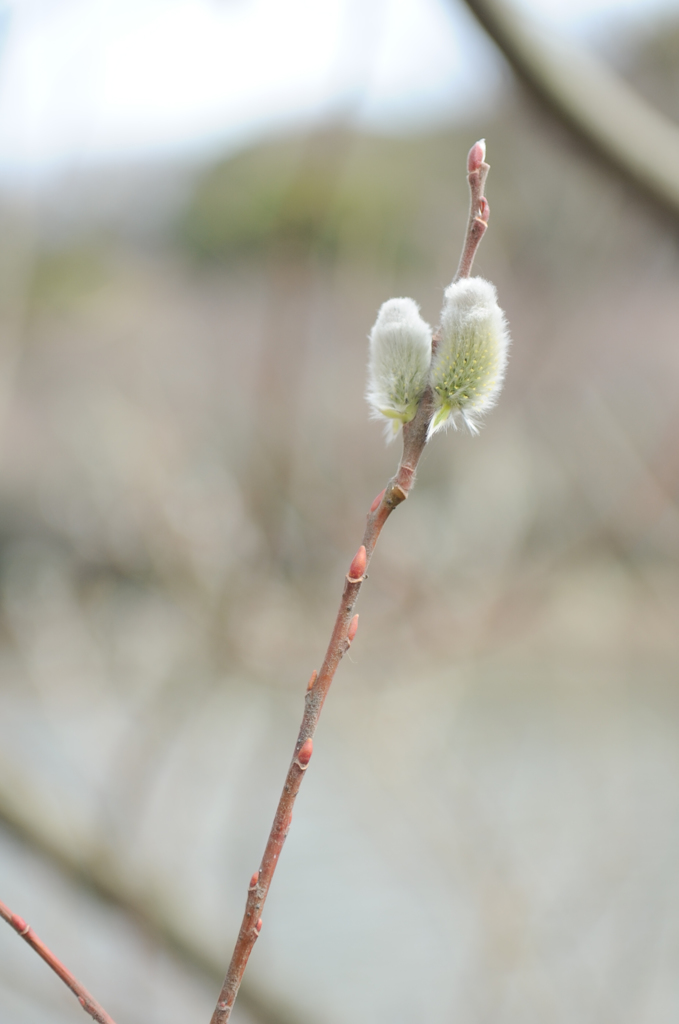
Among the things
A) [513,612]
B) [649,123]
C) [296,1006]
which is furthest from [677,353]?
[296,1006]

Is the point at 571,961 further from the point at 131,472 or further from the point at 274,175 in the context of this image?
the point at 274,175

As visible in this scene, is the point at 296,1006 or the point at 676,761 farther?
the point at 676,761

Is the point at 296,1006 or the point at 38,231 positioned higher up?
the point at 38,231

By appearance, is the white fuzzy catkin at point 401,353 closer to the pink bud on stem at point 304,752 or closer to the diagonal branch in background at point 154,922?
the pink bud on stem at point 304,752

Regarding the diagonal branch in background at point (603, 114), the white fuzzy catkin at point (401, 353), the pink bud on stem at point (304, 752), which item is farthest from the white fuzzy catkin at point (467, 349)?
the diagonal branch in background at point (603, 114)

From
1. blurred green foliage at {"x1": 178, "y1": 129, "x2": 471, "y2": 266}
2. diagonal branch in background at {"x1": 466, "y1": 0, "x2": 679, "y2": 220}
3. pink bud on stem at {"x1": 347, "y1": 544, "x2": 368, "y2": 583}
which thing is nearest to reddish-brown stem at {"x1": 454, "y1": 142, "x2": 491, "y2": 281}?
pink bud on stem at {"x1": 347, "y1": 544, "x2": 368, "y2": 583}

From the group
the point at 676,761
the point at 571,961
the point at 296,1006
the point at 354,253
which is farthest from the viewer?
the point at 676,761

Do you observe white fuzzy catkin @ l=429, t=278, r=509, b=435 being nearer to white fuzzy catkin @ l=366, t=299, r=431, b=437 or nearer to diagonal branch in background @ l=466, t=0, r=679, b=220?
white fuzzy catkin @ l=366, t=299, r=431, b=437
